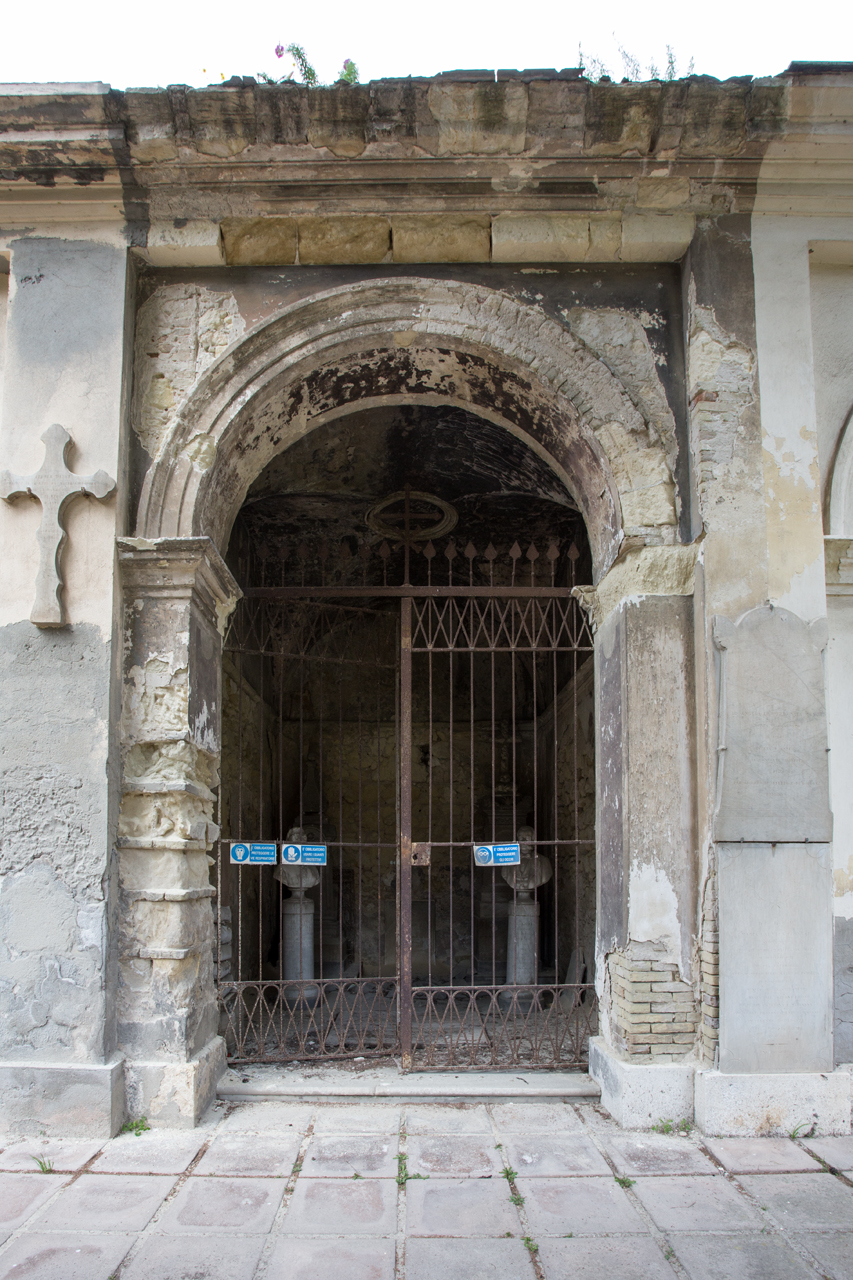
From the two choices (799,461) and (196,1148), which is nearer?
(196,1148)

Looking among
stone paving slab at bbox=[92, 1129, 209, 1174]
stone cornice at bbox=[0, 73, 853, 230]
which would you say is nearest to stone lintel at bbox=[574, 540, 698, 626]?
stone cornice at bbox=[0, 73, 853, 230]

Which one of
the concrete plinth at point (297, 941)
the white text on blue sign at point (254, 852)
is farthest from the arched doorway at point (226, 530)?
the concrete plinth at point (297, 941)

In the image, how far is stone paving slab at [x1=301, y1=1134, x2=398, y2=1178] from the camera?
329cm

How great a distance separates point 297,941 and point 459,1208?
333 centimetres

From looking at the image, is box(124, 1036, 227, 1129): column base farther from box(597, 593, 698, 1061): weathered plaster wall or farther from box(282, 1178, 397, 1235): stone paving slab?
box(597, 593, 698, 1061): weathered plaster wall

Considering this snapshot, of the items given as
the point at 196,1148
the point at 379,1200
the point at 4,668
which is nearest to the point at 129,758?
the point at 4,668

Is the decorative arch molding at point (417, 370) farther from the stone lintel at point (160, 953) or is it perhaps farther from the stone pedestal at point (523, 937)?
the stone pedestal at point (523, 937)

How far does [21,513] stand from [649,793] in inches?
124

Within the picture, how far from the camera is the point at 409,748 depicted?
4.84m

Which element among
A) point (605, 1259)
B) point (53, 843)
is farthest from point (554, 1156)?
point (53, 843)

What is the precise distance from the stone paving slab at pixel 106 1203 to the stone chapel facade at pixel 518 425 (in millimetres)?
437

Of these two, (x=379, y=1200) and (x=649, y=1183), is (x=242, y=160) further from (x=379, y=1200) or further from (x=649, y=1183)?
(x=649, y=1183)

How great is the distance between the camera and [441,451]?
6.15 meters

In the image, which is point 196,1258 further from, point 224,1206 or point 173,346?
point 173,346
